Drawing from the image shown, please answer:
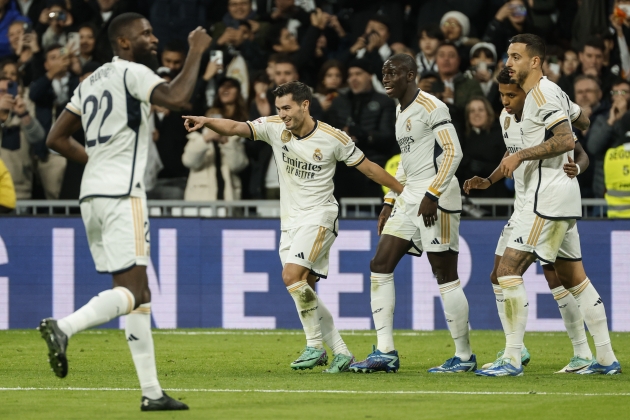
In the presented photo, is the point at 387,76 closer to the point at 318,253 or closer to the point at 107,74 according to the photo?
the point at 318,253

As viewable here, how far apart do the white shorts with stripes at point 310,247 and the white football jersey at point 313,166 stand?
6 cm

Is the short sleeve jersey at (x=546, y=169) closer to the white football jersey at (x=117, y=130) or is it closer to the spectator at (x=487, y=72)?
the white football jersey at (x=117, y=130)

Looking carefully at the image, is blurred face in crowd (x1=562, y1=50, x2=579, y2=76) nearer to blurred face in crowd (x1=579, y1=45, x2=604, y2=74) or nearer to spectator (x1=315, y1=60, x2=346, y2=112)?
blurred face in crowd (x1=579, y1=45, x2=604, y2=74)

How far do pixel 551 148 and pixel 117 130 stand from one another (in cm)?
331

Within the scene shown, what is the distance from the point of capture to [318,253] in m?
9.37

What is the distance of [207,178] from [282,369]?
202 inches

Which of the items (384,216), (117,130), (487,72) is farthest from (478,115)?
(117,130)

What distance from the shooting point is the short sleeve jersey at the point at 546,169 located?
882cm

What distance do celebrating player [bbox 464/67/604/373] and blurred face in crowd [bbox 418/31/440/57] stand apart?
5.52 m

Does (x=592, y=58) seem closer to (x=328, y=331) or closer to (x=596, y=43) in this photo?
(x=596, y=43)

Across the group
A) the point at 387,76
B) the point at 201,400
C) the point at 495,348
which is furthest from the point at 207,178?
the point at 201,400

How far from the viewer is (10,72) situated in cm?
1491

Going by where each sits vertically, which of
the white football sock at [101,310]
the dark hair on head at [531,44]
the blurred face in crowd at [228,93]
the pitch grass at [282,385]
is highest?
the dark hair on head at [531,44]

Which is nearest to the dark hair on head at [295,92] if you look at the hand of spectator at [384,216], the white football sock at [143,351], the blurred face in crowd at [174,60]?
the hand of spectator at [384,216]
